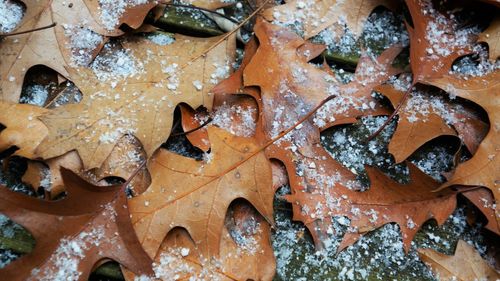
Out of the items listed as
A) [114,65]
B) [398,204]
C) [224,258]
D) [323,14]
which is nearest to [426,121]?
[398,204]

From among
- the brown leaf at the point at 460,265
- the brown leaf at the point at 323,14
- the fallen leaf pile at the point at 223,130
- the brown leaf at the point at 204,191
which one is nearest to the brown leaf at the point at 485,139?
the fallen leaf pile at the point at 223,130

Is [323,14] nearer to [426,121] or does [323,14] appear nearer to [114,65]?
[426,121]

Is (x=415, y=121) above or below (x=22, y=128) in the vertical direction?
below

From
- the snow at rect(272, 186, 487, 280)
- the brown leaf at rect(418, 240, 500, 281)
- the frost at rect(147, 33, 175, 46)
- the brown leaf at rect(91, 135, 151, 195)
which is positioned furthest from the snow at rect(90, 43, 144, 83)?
the brown leaf at rect(418, 240, 500, 281)

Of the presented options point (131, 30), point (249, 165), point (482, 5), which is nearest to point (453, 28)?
point (482, 5)

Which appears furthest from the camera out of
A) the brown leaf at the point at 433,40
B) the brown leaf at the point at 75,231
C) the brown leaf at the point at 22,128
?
the brown leaf at the point at 433,40

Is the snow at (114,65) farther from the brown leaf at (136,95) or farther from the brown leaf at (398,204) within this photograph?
the brown leaf at (398,204)
